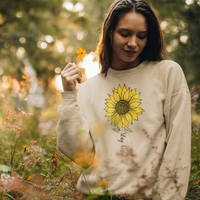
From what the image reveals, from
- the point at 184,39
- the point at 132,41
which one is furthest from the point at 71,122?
the point at 184,39

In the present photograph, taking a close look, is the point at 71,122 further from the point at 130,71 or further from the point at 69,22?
the point at 69,22

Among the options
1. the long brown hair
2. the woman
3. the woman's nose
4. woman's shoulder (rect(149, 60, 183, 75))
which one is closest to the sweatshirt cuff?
the woman

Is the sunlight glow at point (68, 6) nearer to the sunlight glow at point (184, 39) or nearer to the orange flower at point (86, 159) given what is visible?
the sunlight glow at point (184, 39)

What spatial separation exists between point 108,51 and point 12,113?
95 centimetres

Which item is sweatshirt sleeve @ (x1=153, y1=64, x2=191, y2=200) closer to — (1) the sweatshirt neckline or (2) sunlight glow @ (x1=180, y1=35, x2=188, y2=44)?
(1) the sweatshirt neckline

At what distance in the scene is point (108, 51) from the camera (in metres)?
1.67

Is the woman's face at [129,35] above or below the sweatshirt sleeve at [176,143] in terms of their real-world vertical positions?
above

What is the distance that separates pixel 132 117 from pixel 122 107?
→ 106 millimetres

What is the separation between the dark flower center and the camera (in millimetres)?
1532

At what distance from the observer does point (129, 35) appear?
1451 mm

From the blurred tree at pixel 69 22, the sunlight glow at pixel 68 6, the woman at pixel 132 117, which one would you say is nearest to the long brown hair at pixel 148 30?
the woman at pixel 132 117

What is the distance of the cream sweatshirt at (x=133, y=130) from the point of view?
4.44ft

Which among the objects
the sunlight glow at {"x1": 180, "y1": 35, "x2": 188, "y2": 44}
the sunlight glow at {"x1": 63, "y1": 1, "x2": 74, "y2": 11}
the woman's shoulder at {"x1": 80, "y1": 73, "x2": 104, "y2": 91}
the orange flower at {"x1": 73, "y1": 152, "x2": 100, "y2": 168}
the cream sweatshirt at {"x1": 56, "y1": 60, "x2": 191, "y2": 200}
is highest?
the sunlight glow at {"x1": 63, "y1": 1, "x2": 74, "y2": 11}

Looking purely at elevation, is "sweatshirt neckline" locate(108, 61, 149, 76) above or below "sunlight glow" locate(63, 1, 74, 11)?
below
